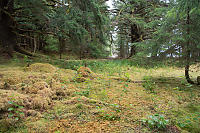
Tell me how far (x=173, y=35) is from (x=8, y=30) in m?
7.94

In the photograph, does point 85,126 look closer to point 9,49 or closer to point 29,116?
point 29,116

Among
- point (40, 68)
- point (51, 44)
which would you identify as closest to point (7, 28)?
point (40, 68)

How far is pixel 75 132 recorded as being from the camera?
1.66 meters

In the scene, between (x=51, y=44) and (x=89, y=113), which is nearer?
(x=89, y=113)

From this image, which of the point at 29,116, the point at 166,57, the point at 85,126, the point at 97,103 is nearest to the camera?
the point at 85,126

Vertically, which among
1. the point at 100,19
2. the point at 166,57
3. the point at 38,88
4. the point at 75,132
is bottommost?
the point at 75,132

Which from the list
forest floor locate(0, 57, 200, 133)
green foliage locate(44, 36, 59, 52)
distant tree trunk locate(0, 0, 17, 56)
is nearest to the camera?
forest floor locate(0, 57, 200, 133)

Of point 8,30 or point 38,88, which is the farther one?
point 8,30

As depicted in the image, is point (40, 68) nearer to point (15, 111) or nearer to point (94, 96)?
point (94, 96)

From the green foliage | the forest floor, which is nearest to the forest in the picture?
the forest floor

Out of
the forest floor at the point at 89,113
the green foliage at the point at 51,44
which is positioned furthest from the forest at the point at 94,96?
the green foliage at the point at 51,44

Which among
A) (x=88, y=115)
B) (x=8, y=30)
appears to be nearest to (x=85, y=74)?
(x=88, y=115)

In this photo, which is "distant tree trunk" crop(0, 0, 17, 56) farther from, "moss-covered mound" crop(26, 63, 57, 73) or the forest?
"moss-covered mound" crop(26, 63, 57, 73)

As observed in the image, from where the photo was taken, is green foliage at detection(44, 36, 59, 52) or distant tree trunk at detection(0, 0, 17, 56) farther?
green foliage at detection(44, 36, 59, 52)
